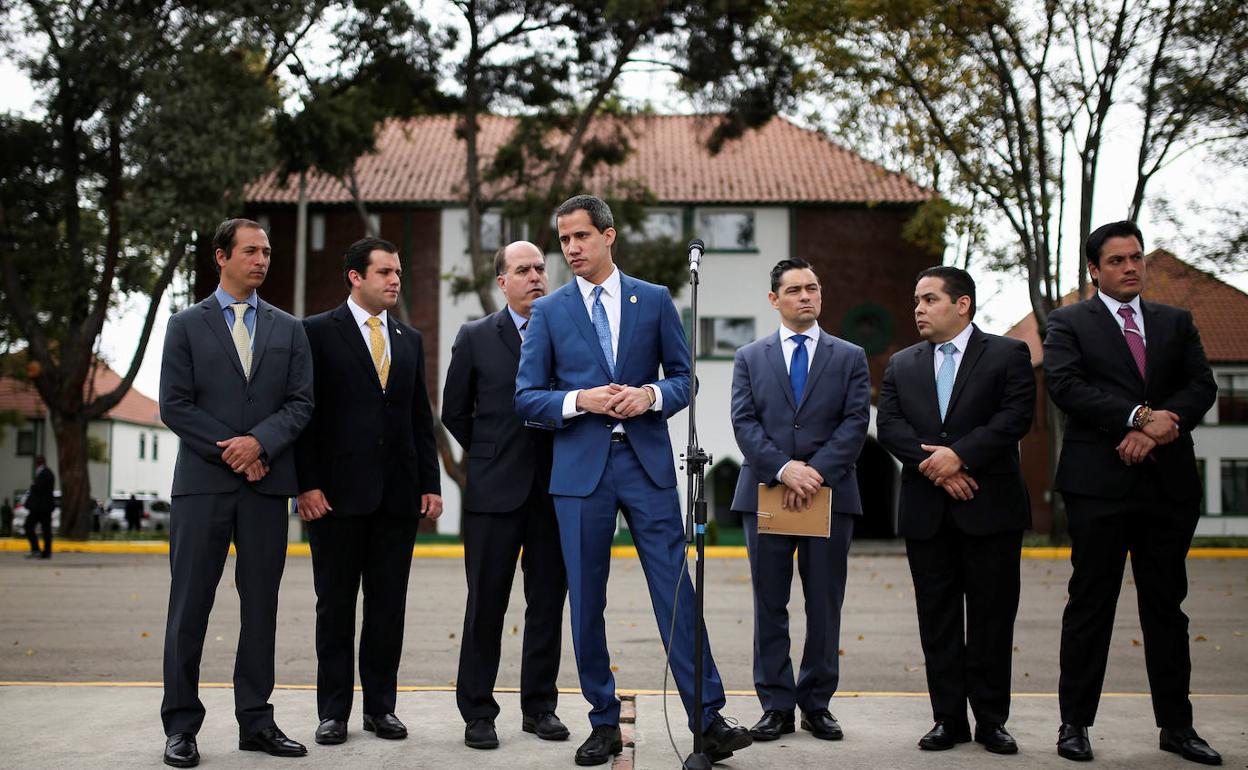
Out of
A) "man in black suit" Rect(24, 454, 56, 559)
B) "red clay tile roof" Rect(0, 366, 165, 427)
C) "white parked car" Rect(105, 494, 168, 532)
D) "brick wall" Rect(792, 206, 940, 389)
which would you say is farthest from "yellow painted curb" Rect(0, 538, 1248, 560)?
"red clay tile roof" Rect(0, 366, 165, 427)

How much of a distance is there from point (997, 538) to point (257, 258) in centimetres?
386

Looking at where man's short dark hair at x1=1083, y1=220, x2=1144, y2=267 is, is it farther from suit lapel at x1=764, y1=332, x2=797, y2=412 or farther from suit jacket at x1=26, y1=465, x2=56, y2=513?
suit jacket at x1=26, y1=465, x2=56, y2=513

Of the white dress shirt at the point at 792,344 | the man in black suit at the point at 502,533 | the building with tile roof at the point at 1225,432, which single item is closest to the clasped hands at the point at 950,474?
the white dress shirt at the point at 792,344

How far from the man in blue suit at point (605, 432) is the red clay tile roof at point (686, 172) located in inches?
1087

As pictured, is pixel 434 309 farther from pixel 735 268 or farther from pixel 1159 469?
pixel 1159 469

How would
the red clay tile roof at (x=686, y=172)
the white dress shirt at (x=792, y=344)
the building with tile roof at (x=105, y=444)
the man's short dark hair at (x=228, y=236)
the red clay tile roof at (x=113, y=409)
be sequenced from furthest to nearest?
the building with tile roof at (x=105, y=444)
the red clay tile roof at (x=113, y=409)
the red clay tile roof at (x=686, y=172)
the white dress shirt at (x=792, y=344)
the man's short dark hair at (x=228, y=236)

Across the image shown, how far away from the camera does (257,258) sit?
6051 mm

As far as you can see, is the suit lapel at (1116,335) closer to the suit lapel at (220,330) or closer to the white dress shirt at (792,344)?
the white dress shirt at (792,344)

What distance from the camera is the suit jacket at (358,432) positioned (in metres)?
6.14

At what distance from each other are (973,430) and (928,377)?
1.29ft

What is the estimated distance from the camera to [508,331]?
6.55 metres

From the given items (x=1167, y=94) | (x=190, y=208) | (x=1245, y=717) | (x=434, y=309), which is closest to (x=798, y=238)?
(x=434, y=309)

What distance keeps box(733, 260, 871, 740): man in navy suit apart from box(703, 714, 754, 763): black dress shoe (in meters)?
0.74

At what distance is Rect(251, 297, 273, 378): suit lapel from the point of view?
5.99 m
